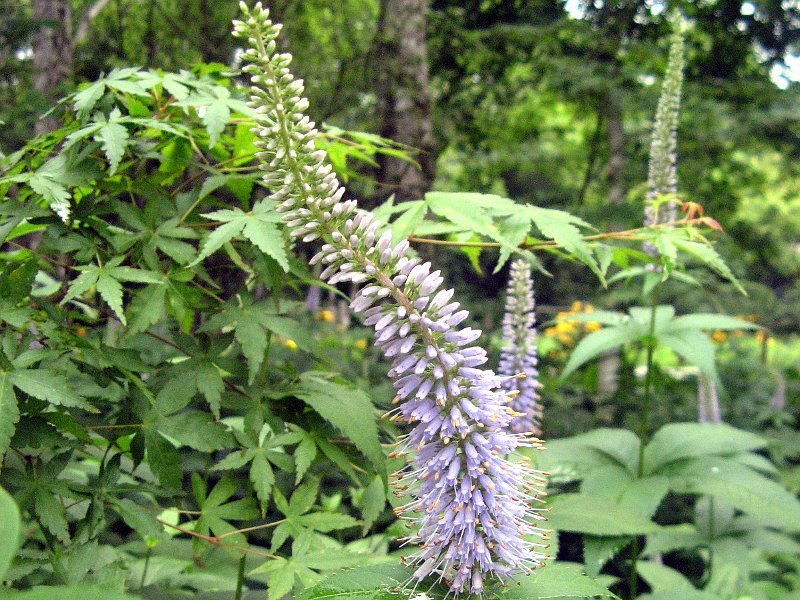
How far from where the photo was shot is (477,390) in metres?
1.57

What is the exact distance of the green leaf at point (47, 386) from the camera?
5.35 ft

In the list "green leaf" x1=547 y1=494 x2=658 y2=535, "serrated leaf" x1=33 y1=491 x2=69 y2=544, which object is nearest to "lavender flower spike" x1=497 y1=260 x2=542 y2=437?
"green leaf" x1=547 y1=494 x2=658 y2=535

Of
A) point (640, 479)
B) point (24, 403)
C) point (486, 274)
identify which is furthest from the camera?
point (486, 274)

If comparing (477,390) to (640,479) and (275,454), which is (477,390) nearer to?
(275,454)

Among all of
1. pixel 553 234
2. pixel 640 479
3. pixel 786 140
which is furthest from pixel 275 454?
pixel 786 140

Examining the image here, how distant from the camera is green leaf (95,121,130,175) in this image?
183 centimetres

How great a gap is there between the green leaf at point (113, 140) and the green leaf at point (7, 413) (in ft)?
1.94

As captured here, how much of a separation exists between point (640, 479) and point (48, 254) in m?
2.85

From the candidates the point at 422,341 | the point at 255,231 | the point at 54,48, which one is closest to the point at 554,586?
the point at 422,341

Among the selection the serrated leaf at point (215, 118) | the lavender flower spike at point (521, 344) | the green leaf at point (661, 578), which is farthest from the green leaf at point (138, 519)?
the green leaf at point (661, 578)

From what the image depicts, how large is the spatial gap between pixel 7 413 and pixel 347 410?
2.74ft

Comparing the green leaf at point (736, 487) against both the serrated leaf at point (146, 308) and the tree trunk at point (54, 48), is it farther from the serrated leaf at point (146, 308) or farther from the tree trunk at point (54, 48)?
the tree trunk at point (54, 48)

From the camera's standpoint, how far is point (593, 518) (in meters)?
2.68

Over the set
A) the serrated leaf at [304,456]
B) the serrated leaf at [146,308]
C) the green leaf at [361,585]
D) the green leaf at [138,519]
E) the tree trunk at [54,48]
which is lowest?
the green leaf at [361,585]
